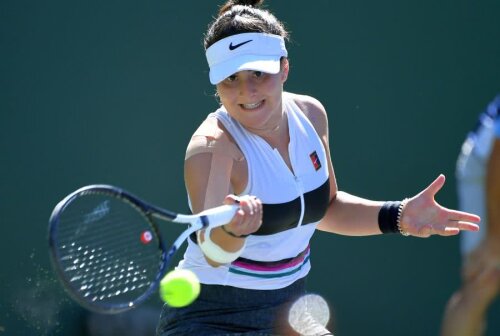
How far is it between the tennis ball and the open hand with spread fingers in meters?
0.84

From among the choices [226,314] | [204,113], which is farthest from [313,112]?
[204,113]

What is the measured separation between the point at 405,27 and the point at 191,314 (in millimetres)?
2216

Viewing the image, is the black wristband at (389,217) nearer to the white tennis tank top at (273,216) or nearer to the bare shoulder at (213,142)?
the white tennis tank top at (273,216)

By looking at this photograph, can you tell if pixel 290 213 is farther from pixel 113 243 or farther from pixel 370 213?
pixel 113 243

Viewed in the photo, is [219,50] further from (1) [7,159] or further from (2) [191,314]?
(1) [7,159]

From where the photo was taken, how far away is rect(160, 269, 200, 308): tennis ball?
113 inches

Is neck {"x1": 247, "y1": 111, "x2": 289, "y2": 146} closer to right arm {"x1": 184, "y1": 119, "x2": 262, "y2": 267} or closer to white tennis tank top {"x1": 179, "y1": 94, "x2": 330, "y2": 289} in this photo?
white tennis tank top {"x1": 179, "y1": 94, "x2": 330, "y2": 289}

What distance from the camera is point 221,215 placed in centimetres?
282

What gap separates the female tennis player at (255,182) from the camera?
3176mm

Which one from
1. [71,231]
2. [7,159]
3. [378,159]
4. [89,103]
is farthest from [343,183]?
[71,231]

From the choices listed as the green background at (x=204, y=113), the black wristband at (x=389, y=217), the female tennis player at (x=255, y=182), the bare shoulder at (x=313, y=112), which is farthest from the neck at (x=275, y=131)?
the green background at (x=204, y=113)

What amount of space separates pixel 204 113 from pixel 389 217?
4.80ft

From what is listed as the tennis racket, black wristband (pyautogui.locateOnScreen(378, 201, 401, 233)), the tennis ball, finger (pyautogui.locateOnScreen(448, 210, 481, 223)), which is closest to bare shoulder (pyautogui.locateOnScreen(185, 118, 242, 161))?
the tennis racket

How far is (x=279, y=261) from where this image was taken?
10.8ft
